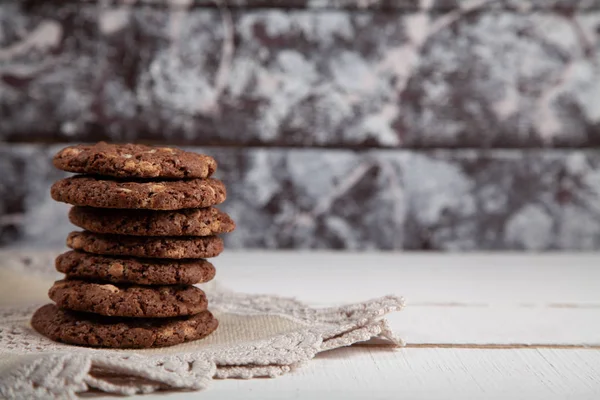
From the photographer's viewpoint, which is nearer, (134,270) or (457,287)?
(134,270)

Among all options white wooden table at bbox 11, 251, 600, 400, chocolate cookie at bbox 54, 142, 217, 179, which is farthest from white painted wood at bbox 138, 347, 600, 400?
chocolate cookie at bbox 54, 142, 217, 179

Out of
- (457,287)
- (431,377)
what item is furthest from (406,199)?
(431,377)

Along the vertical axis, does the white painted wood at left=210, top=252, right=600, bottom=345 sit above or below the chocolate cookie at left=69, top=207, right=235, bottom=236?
below

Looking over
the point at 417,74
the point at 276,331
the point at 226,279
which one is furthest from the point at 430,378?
the point at 417,74

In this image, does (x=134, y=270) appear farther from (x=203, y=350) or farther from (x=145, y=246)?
(x=203, y=350)

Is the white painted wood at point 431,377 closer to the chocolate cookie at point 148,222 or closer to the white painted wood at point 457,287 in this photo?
the white painted wood at point 457,287

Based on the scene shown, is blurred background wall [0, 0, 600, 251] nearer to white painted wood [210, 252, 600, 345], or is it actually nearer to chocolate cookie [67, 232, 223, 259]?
white painted wood [210, 252, 600, 345]

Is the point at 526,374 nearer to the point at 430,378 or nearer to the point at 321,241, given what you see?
the point at 430,378
